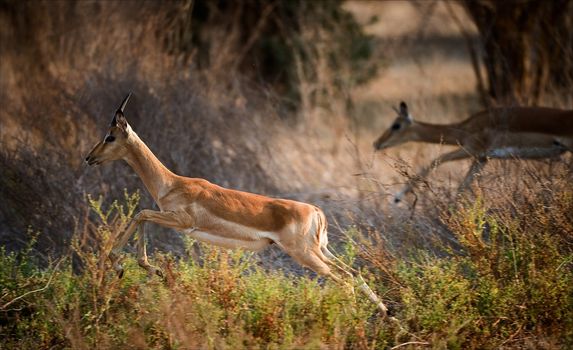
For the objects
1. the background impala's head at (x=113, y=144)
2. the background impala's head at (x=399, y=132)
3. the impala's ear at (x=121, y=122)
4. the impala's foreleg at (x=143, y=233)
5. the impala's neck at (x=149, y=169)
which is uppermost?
the impala's ear at (x=121, y=122)

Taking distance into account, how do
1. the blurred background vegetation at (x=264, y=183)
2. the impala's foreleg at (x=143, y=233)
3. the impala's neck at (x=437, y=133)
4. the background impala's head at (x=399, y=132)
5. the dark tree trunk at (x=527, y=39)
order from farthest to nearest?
the dark tree trunk at (x=527, y=39), the background impala's head at (x=399, y=132), the impala's neck at (x=437, y=133), the impala's foreleg at (x=143, y=233), the blurred background vegetation at (x=264, y=183)

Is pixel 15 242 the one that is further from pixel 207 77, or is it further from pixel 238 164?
pixel 207 77

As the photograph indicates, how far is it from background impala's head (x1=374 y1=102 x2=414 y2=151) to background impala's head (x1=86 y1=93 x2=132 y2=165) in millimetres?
4896

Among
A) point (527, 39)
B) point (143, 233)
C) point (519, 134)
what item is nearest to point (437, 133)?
point (519, 134)

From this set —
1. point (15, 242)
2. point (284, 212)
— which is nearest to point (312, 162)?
point (15, 242)

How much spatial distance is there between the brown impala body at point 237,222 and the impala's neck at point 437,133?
4.24 metres

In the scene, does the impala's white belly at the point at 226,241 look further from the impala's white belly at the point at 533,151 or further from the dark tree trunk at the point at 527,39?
the dark tree trunk at the point at 527,39

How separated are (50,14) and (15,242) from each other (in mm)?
4527

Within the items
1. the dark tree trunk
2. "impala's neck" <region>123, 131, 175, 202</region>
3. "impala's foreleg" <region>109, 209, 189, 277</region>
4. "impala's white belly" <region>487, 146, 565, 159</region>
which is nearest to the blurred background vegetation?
the dark tree trunk

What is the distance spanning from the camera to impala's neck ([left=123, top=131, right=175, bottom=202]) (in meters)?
7.05

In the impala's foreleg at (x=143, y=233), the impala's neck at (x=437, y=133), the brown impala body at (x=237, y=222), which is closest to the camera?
the impala's foreleg at (x=143, y=233)

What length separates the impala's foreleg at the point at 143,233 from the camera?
651 cm

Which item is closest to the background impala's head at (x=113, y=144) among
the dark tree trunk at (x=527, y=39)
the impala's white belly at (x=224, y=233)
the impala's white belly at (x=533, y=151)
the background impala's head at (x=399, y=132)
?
the impala's white belly at (x=224, y=233)

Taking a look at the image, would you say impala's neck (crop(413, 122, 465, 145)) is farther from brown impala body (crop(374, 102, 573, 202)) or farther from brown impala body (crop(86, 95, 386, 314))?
brown impala body (crop(86, 95, 386, 314))
